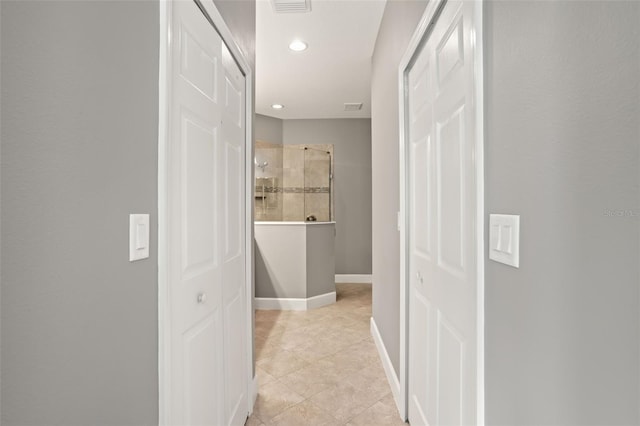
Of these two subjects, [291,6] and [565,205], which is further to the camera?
[291,6]

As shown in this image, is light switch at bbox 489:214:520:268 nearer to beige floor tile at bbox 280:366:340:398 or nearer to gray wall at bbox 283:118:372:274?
beige floor tile at bbox 280:366:340:398

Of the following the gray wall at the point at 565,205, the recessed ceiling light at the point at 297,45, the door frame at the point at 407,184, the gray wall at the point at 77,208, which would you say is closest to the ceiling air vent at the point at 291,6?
the recessed ceiling light at the point at 297,45

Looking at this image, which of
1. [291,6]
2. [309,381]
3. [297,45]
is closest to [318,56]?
[297,45]

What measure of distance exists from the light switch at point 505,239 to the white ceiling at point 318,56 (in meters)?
2.24

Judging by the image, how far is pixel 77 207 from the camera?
0.66 meters

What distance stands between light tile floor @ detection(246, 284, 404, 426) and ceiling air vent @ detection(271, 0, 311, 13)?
271 centimetres

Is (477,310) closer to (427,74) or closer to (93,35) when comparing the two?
(427,74)

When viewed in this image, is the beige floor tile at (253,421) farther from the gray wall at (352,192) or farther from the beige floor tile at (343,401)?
the gray wall at (352,192)

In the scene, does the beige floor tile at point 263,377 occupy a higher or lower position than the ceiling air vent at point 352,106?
lower

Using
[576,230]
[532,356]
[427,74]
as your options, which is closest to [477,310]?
[532,356]

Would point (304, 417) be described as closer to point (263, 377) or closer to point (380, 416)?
point (380, 416)

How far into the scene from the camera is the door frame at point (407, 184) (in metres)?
0.92

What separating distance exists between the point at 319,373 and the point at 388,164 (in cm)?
161

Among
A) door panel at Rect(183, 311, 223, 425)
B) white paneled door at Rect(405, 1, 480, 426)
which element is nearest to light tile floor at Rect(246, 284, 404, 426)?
white paneled door at Rect(405, 1, 480, 426)
